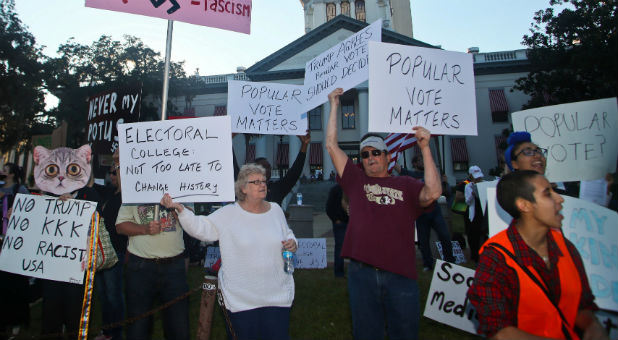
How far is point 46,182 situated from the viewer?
3.22 meters

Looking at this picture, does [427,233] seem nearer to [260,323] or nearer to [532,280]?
[260,323]

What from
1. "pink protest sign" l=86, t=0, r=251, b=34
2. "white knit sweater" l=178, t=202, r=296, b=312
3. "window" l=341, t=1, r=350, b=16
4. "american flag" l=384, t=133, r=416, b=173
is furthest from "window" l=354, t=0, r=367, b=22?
"white knit sweater" l=178, t=202, r=296, b=312

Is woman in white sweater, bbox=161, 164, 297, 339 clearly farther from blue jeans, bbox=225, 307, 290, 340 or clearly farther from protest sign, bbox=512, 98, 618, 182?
protest sign, bbox=512, 98, 618, 182

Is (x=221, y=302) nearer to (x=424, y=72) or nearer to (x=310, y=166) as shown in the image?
(x=424, y=72)

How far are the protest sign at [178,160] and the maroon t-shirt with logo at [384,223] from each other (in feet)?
3.23

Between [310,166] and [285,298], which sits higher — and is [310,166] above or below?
above

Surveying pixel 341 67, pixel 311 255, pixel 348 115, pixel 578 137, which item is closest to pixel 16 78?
pixel 348 115

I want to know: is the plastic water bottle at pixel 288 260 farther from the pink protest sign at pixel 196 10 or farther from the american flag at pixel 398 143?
the american flag at pixel 398 143

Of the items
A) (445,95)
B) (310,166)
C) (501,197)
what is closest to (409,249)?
(501,197)

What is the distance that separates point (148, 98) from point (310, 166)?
16.8 m

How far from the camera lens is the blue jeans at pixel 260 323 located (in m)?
2.54

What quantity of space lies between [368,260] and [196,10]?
2902 mm

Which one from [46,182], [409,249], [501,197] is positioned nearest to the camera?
[501,197]

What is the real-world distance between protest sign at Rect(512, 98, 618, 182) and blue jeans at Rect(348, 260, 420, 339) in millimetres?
1359
